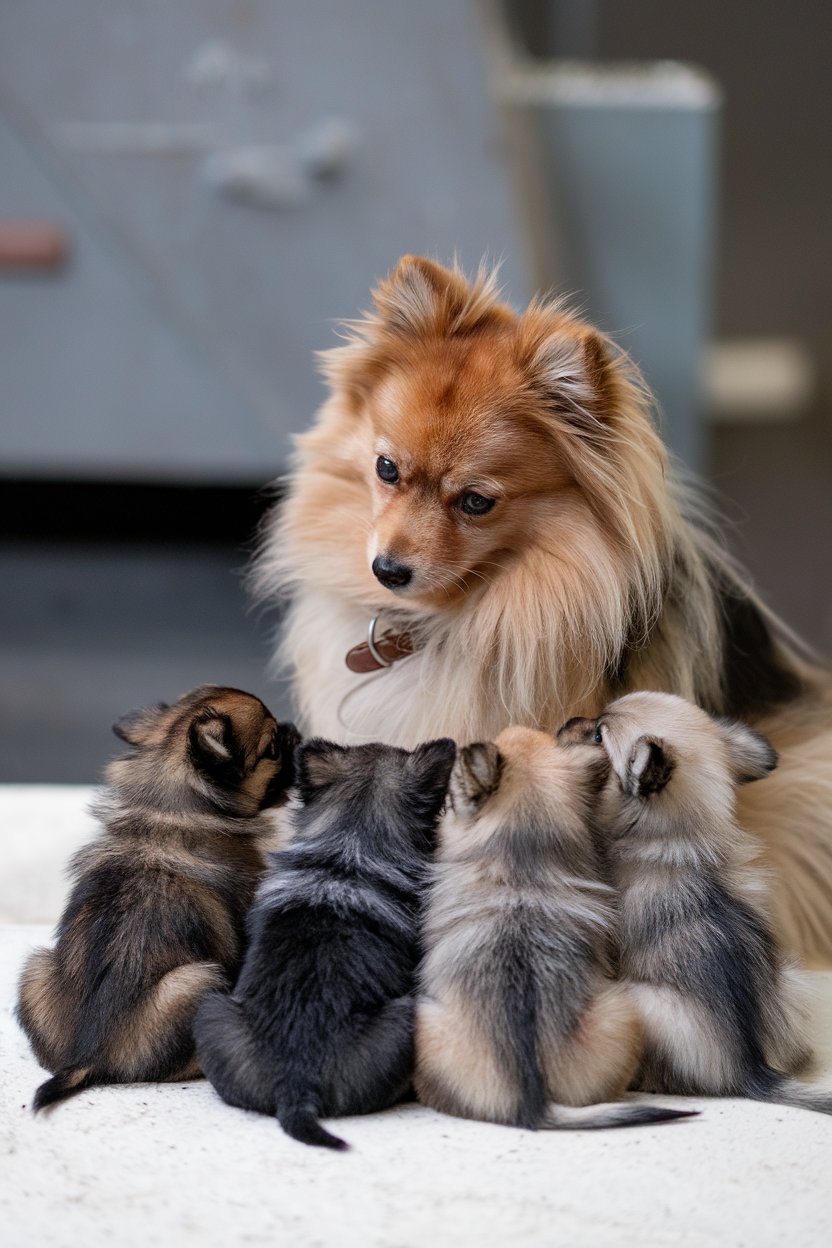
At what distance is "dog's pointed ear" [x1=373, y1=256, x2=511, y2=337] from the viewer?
6.13 ft

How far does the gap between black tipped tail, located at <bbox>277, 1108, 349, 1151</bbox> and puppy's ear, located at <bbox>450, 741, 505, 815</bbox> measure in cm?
39

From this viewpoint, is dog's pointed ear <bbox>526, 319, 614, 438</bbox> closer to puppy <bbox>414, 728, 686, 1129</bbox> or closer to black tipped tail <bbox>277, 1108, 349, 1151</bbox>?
puppy <bbox>414, 728, 686, 1129</bbox>

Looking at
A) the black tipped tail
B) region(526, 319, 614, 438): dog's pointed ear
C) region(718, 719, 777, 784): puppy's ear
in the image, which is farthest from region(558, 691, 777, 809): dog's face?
the black tipped tail

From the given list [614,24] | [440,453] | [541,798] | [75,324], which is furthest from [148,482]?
[541,798]

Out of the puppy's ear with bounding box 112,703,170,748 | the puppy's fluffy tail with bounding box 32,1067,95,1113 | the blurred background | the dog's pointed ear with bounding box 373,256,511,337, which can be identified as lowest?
the puppy's fluffy tail with bounding box 32,1067,95,1113

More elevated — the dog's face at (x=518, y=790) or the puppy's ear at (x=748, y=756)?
the puppy's ear at (x=748, y=756)

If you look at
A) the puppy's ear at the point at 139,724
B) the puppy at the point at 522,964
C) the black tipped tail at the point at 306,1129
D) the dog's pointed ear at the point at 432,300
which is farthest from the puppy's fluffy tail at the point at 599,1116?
the dog's pointed ear at the point at 432,300

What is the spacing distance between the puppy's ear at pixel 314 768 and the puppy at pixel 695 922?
32cm

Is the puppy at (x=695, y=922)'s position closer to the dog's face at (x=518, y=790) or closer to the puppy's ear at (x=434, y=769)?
the dog's face at (x=518, y=790)

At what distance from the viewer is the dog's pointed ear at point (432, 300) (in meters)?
1.87

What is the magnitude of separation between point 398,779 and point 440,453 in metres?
0.50

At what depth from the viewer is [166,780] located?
5.43 feet

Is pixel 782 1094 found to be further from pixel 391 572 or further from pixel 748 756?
pixel 391 572

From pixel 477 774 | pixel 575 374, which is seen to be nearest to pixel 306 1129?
pixel 477 774
